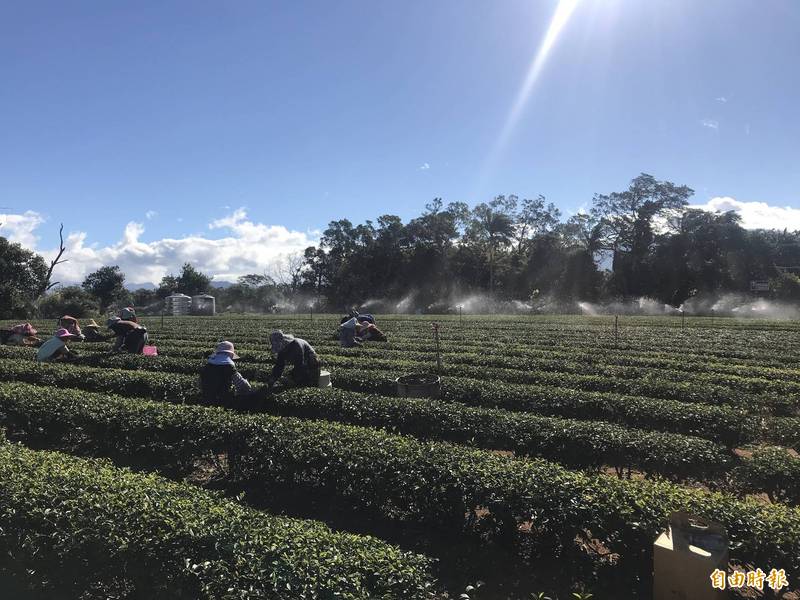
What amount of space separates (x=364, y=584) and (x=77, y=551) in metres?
2.29

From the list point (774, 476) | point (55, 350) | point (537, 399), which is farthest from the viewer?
point (55, 350)

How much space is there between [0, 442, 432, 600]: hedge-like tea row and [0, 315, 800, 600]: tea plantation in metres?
0.02

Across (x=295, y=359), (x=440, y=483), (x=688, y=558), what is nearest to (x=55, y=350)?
(x=295, y=359)

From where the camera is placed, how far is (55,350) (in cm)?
1233

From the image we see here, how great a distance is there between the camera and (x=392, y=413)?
24.5 ft

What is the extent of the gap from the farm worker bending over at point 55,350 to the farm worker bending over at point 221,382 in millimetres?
6856

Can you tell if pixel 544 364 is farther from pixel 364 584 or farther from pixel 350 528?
pixel 364 584

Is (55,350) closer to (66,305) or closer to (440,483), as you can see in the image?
(440,483)

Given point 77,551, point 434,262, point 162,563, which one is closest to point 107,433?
point 77,551

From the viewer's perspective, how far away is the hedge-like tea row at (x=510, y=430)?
18.7ft

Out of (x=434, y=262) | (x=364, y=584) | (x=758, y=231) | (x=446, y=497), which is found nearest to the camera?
(x=364, y=584)

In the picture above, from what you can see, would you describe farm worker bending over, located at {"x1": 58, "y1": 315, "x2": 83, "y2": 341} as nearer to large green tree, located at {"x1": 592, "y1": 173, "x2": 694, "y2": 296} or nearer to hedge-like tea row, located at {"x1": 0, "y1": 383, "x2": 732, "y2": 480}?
hedge-like tea row, located at {"x1": 0, "y1": 383, "x2": 732, "y2": 480}

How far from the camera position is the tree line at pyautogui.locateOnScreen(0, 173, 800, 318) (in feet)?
177

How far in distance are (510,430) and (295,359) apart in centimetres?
426
